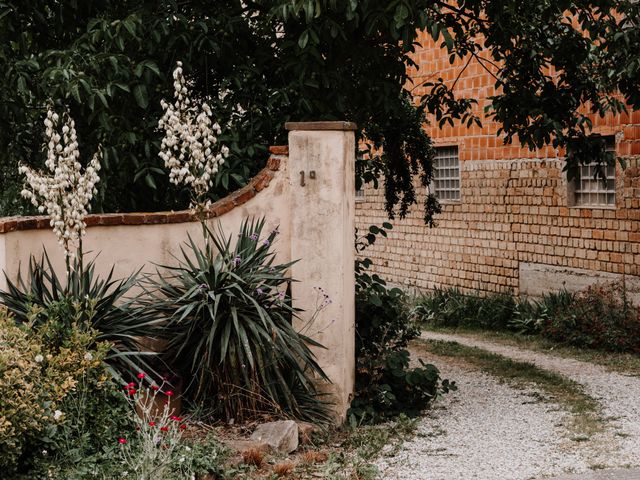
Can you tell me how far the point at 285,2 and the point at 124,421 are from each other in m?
3.78

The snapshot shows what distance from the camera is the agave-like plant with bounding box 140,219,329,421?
675 cm

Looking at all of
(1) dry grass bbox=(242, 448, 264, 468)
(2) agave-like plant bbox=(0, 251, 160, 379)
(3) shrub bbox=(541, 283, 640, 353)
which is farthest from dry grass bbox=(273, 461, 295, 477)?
(3) shrub bbox=(541, 283, 640, 353)

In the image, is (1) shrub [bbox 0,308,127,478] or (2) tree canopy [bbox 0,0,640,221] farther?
(2) tree canopy [bbox 0,0,640,221]

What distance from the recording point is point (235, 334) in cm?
675

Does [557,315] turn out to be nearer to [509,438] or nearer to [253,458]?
[509,438]

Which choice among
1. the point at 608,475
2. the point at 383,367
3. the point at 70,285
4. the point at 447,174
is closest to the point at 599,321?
the point at 383,367

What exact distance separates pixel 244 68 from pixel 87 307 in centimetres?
362

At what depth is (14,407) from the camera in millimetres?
4859

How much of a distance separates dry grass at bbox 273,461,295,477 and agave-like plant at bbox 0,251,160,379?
118 cm

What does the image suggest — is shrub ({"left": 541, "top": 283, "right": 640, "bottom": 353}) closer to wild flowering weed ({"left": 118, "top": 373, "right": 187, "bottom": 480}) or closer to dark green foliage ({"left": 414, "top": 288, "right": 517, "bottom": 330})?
dark green foliage ({"left": 414, "top": 288, "right": 517, "bottom": 330})

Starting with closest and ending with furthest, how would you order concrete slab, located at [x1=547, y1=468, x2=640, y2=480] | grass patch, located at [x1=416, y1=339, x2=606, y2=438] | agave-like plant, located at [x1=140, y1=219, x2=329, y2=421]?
1. concrete slab, located at [x1=547, y1=468, x2=640, y2=480]
2. agave-like plant, located at [x1=140, y1=219, x2=329, y2=421]
3. grass patch, located at [x1=416, y1=339, x2=606, y2=438]

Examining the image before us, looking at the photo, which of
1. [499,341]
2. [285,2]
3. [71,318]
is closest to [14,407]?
[71,318]

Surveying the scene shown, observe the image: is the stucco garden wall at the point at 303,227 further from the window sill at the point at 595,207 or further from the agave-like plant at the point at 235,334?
the window sill at the point at 595,207

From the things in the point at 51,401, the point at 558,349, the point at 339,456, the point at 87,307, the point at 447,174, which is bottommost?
the point at 558,349
